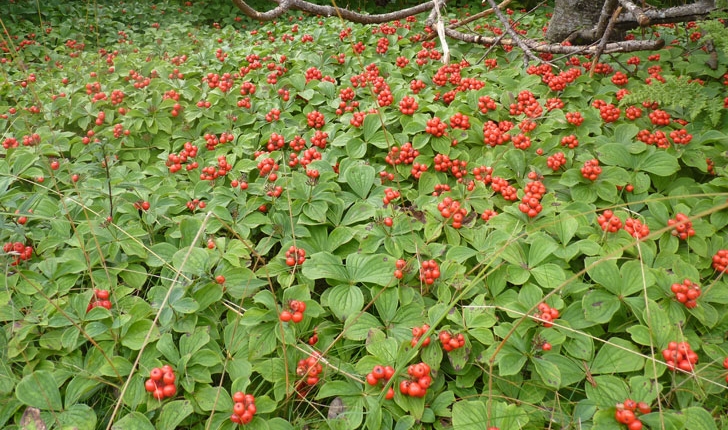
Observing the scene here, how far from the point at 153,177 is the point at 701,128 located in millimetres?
4450

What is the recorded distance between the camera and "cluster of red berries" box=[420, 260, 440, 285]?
254cm

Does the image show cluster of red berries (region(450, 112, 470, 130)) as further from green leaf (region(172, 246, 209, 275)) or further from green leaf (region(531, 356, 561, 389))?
green leaf (region(172, 246, 209, 275))

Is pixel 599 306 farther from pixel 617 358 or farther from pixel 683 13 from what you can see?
pixel 683 13

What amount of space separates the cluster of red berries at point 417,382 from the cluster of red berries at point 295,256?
0.98 meters

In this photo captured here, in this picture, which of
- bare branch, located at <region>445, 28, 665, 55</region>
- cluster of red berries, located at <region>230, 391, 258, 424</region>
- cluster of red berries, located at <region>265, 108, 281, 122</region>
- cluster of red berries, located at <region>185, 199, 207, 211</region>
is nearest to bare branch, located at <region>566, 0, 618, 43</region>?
bare branch, located at <region>445, 28, 665, 55</region>

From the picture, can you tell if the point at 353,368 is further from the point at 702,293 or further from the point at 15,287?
the point at 15,287

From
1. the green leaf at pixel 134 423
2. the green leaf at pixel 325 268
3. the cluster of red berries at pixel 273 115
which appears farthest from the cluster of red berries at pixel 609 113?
A: the green leaf at pixel 134 423

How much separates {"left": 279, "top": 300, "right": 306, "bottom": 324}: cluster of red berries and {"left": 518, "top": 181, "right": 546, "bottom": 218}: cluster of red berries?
1.55 metres

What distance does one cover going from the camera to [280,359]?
2.26m

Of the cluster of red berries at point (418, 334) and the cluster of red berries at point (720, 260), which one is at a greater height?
the cluster of red berries at point (720, 260)

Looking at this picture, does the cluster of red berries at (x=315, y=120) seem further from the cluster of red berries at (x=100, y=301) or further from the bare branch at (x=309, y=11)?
the cluster of red berries at (x=100, y=301)

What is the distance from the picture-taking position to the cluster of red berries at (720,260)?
244 cm

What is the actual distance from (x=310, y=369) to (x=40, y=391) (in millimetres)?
1325

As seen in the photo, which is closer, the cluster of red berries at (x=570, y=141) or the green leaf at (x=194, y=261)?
the green leaf at (x=194, y=261)
